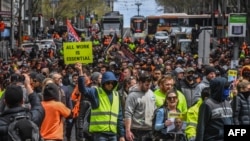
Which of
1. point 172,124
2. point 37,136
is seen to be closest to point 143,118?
point 172,124

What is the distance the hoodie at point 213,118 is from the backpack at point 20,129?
2009mm

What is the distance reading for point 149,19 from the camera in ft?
276

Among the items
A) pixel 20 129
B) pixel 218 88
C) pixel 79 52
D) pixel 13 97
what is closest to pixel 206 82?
pixel 79 52

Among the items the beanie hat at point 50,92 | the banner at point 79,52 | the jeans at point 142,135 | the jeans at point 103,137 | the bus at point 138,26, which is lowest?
the bus at point 138,26

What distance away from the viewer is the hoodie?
30.3ft

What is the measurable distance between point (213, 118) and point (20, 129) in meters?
2.31

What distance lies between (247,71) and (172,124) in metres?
4.17

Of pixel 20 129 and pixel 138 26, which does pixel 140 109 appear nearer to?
pixel 20 129

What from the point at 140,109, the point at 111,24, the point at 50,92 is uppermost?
the point at 50,92

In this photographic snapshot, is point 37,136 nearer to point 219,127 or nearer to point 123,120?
point 219,127

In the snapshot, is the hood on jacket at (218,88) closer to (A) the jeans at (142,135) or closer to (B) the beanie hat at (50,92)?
(B) the beanie hat at (50,92)

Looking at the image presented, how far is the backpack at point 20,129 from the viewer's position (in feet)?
Answer: 27.0

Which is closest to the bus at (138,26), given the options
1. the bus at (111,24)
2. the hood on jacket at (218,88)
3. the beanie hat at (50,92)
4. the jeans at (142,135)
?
the bus at (111,24)

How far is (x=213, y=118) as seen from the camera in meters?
9.30
